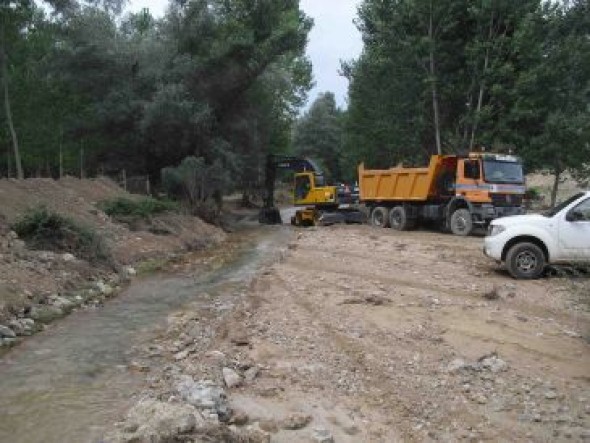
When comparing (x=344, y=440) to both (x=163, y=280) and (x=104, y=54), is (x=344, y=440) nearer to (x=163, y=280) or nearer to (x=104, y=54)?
(x=163, y=280)

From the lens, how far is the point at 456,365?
7.81 meters

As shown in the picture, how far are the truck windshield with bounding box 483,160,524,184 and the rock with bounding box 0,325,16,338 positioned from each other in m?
16.8

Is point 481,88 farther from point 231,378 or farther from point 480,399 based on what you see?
point 231,378

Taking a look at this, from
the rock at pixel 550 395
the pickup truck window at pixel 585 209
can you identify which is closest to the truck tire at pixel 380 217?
Answer: the pickup truck window at pixel 585 209

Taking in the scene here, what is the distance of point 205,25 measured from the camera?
31938 mm

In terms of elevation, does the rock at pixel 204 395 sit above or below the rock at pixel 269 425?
above

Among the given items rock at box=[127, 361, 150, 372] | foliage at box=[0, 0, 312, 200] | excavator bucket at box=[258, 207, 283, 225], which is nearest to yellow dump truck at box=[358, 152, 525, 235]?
excavator bucket at box=[258, 207, 283, 225]

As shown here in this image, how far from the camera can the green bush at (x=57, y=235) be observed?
15234 mm

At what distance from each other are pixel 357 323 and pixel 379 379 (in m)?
2.44

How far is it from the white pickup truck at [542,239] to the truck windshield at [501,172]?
9355 mm

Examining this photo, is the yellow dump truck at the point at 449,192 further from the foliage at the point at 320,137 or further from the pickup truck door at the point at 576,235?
the foliage at the point at 320,137

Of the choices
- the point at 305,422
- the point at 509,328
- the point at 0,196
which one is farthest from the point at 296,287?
the point at 0,196

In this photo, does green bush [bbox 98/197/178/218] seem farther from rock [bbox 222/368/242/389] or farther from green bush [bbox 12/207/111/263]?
rock [bbox 222/368/242/389]

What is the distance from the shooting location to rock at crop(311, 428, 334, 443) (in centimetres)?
601
